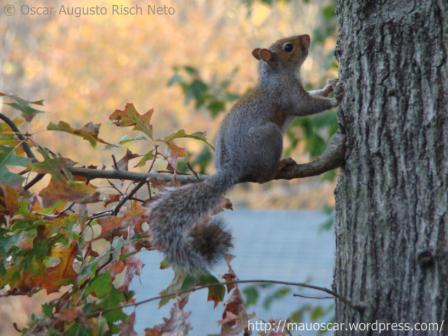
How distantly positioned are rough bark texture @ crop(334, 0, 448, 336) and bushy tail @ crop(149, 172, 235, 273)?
1.23 ft

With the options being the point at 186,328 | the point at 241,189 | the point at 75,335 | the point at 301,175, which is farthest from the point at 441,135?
the point at 241,189

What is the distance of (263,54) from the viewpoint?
329cm

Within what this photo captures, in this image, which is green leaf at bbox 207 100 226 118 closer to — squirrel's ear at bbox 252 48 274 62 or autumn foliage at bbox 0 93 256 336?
squirrel's ear at bbox 252 48 274 62

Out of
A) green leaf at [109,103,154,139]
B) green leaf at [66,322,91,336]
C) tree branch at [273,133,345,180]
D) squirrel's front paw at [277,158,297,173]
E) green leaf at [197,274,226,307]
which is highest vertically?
green leaf at [109,103,154,139]

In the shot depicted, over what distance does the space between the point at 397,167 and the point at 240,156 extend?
981mm

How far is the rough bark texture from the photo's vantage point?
1831 millimetres

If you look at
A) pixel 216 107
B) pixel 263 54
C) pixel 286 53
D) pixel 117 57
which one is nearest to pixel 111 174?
pixel 263 54

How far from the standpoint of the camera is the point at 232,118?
2939 mm

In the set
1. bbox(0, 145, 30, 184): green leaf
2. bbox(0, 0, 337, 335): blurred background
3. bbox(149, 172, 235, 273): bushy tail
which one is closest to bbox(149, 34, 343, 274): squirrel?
bbox(149, 172, 235, 273): bushy tail

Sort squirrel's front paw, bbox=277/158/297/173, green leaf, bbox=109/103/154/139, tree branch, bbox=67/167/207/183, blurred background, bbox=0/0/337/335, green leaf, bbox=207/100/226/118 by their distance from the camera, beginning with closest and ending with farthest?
tree branch, bbox=67/167/207/183
green leaf, bbox=109/103/154/139
squirrel's front paw, bbox=277/158/297/173
green leaf, bbox=207/100/226/118
blurred background, bbox=0/0/337/335

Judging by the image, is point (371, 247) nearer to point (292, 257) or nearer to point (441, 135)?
point (441, 135)

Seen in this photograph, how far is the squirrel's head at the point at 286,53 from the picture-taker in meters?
3.31

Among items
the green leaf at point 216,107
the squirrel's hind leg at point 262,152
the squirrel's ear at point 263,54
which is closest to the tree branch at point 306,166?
the squirrel's hind leg at point 262,152

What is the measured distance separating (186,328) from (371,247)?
549 mm
